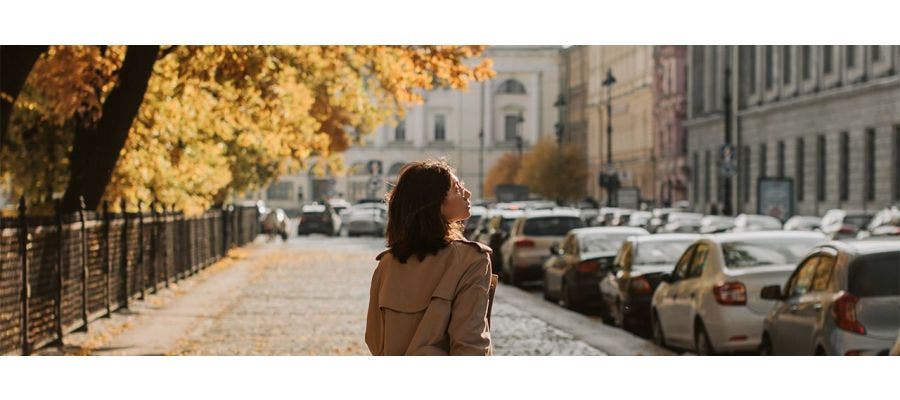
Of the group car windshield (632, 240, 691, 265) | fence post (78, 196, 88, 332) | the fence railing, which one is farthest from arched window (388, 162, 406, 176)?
fence post (78, 196, 88, 332)

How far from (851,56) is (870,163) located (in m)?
4.42

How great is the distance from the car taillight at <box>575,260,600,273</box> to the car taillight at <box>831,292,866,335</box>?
1396 centimetres

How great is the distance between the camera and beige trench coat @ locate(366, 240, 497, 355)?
6.61 meters

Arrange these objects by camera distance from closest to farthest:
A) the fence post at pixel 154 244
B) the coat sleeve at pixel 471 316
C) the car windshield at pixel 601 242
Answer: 1. the coat sleeve at pixel 471 316
2. the car windshield at pixel 601 242
3. the fence post at pixel 154 244

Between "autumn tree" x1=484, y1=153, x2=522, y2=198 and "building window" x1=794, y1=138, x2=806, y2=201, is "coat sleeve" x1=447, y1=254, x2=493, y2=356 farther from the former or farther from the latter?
"autumn tree" x1=484, y1=153, x2=522, y2=198

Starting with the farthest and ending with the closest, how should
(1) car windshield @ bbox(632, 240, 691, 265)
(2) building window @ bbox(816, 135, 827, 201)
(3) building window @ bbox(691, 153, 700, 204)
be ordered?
1. (3) building window @ bbox(691, 153, 700, 204)
2. (2) building window @ bbox(816, 135, 827, 201)
3. (1) car windshield @ bbox(632, 240, 691, 265)

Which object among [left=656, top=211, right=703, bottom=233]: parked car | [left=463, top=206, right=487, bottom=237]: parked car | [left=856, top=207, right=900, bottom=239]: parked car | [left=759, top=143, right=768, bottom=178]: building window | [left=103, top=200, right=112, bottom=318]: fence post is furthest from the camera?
[left=759, top=143, right=768, bottom=178]: building window

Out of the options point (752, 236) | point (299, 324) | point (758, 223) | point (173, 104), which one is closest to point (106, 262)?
point (173, 104)

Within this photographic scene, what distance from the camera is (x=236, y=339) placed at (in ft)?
71.9

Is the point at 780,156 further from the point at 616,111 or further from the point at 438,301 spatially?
the point at 438,301

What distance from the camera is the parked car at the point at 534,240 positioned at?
36.4 metres

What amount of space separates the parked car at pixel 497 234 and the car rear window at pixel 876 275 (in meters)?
24.0

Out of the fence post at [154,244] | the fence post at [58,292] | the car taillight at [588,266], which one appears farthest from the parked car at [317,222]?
the fence post at [58,292]

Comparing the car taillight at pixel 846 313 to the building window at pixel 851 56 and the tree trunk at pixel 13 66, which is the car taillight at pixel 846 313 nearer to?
the tree trunk at pixel 13 66
